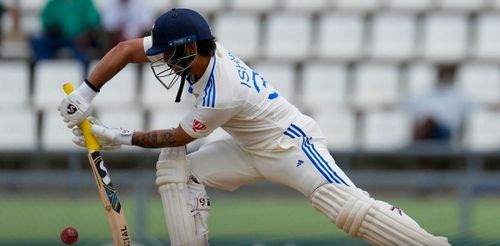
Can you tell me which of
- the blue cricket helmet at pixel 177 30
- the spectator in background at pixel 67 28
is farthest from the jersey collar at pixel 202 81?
the spectator in background at pixel 67 28

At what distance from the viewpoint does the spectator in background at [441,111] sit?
12320 mm

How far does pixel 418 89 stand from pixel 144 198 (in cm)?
520

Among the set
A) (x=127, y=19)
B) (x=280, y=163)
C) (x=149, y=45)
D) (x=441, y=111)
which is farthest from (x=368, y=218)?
(x=127, y=19)

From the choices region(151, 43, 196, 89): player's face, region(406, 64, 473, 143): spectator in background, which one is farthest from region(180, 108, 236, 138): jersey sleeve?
region(406, 64, 473, 143): spectator in background

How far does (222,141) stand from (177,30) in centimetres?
82

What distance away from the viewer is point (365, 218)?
19.9 ft

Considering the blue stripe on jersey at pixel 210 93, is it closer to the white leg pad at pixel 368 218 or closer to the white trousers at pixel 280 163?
the white trousers at pixel 280 163

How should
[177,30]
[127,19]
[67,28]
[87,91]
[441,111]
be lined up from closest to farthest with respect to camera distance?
[177,30]
[87,91]
[441,111]
[67,28]
[127,19]

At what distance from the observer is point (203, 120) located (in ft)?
19.8

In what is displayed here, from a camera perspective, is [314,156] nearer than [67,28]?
Yes

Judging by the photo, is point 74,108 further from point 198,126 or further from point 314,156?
point 314,156

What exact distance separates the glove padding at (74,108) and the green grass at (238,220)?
7.52 feet

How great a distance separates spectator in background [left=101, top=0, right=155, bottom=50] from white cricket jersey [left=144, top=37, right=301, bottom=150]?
6.64m

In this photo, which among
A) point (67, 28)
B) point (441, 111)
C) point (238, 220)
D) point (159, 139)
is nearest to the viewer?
point (159, 139)
